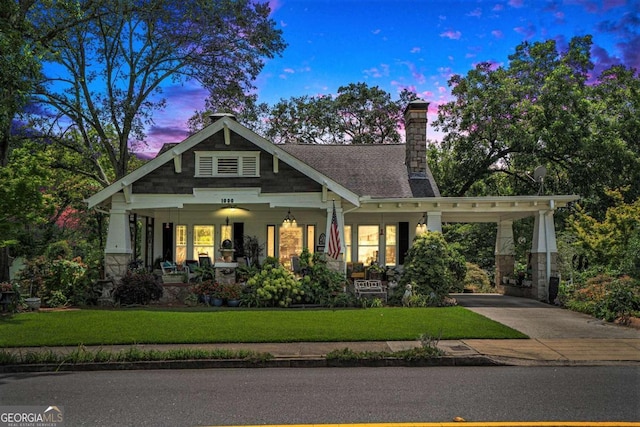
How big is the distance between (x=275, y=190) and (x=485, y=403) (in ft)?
36.9

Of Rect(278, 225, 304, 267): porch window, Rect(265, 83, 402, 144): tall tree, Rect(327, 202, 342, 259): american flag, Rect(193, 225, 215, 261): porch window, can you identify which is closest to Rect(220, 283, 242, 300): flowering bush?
Rect(327, 202, 342, 259): american flag

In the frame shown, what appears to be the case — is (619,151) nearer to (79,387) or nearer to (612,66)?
(612,66)

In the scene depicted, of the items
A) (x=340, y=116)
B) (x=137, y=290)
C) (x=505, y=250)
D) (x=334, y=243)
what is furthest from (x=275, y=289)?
(x=340, y=116)

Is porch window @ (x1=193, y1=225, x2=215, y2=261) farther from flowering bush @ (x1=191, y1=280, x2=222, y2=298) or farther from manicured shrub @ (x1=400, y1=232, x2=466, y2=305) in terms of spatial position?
manicured shrub @ (x1=400, y1=232, x2=466, y2=305)

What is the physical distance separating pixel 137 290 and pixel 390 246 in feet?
31.1

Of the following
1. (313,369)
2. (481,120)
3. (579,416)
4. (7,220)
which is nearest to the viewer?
(579,416)

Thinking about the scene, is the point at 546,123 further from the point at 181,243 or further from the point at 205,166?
the point at 181,243

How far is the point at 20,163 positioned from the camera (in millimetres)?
13438

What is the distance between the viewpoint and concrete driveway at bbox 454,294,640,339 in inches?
412

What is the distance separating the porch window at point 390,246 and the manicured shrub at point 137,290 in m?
8.62

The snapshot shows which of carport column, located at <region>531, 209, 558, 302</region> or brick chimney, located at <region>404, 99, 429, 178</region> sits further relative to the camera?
brick chimney, located at <region>404, 99, 429, 178</region>

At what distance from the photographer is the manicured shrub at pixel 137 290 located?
47.8ft

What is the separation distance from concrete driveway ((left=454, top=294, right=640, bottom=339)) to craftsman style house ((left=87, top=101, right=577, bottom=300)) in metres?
2.24

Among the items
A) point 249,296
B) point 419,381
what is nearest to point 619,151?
point 249,296
